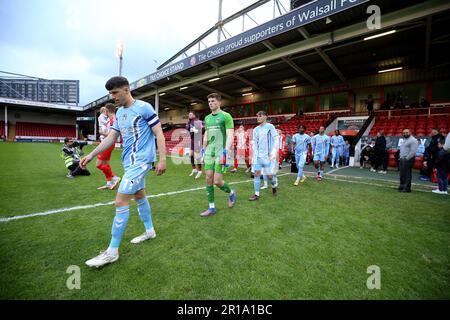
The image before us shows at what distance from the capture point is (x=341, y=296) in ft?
5.86

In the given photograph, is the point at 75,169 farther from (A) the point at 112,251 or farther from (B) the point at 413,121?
(B) the point at 413,121

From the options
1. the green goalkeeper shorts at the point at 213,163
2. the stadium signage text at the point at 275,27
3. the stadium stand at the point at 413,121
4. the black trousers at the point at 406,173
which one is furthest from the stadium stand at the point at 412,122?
the green goalkeeper shorts at the point at 213,163

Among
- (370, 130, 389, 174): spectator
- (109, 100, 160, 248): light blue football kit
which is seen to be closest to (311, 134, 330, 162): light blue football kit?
(370, 130, 389, 174): spectator

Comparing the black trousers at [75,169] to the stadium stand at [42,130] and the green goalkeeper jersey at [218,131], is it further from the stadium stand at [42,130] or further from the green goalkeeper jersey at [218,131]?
the stadium stand at [42,130]

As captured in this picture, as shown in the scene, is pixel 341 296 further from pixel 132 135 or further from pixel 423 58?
pixel 423 58

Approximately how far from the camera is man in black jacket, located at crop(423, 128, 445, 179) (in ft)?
24.7

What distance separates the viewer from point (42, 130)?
137 ft

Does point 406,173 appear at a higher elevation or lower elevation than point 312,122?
lower

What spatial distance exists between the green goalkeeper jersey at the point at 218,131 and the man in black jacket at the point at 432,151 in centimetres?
840

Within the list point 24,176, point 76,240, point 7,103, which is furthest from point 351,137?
point 7,103

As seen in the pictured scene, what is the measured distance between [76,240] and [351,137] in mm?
15938

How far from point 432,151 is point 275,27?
29.0 ft

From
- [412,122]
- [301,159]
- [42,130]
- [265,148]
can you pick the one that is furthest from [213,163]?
[42,130]
